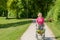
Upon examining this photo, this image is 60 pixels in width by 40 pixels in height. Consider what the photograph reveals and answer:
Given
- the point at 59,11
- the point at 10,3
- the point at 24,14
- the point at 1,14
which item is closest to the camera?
the point at 59,11

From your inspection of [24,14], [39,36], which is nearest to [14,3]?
[24,14]

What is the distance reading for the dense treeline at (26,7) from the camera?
44469 mm

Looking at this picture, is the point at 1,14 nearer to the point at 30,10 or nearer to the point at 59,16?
the point at 30,10

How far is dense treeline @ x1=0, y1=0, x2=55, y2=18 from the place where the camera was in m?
44.5

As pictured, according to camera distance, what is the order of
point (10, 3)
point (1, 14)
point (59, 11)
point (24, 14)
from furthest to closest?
point (1, 14), point (24, 14), point (10, 3), point (59, 11)

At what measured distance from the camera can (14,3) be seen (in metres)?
44.8

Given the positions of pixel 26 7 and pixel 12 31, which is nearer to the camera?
pixel 12 31

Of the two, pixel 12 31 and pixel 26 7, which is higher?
pixel 26 7

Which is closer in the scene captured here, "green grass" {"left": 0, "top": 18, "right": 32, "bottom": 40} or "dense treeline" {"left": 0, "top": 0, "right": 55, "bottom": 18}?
"green grass" {"left": 0, "top": 18, "right": 32, "bottom": 40}

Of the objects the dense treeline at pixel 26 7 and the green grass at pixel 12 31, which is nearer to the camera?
the green grass at pixel 12 31

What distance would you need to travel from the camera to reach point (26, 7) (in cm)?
4703

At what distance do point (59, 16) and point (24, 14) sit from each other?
1329 inches

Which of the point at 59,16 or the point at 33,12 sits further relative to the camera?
the point at 33,12

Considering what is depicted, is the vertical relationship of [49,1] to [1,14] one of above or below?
above
